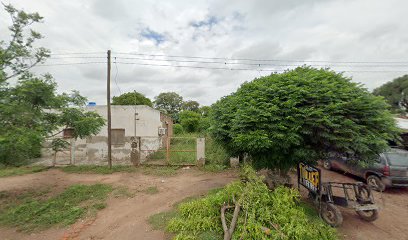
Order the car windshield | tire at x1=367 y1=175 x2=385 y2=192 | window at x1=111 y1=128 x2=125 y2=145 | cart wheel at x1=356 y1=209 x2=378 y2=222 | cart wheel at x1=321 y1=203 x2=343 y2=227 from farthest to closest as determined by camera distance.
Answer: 1. window at x1=111 y1=128 x2=125 y2=145
2. tire at x1=367 y1=175 x2=385 y2=192
3. the car windshield
4. cart wheel at x1=356 y1=209 x2=378 y2=222
5. cart wheel at x1=321 y1=203 x2=343 y2=227

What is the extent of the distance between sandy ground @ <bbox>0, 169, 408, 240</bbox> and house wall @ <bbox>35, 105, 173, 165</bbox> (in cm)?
211

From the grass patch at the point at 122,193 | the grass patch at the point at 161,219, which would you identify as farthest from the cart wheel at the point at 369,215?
the grass patch at the point at 122,193

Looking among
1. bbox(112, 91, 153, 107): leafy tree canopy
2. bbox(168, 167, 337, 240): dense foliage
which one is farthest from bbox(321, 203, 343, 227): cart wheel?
bbox(112, 91, 153, 107): leafy tree canopy

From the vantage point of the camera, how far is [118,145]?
1349 centimetres

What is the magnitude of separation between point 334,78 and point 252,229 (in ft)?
13.9

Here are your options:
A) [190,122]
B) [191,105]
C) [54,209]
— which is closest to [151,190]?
[54,209]

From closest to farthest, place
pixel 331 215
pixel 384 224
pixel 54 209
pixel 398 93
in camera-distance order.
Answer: pixel 331 215 → pixel 384 224 → pixel 54 209 → pixel 398 93

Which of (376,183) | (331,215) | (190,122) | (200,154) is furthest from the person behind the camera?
(190,122)

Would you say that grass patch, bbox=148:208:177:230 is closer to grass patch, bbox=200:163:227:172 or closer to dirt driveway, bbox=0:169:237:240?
dirt driveway, bbox=0:169:237:240

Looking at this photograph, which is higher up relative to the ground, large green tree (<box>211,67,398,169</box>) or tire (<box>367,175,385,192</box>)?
large green tree (<box>211,67,398,169</box>)

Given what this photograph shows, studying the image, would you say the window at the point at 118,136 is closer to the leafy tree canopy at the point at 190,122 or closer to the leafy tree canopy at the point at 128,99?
the leafy tree canopy at the point at 190,122

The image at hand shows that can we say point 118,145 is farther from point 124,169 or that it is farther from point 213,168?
point 213,168

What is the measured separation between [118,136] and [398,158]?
48.4ft

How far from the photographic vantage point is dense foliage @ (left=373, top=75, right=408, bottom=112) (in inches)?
1045
